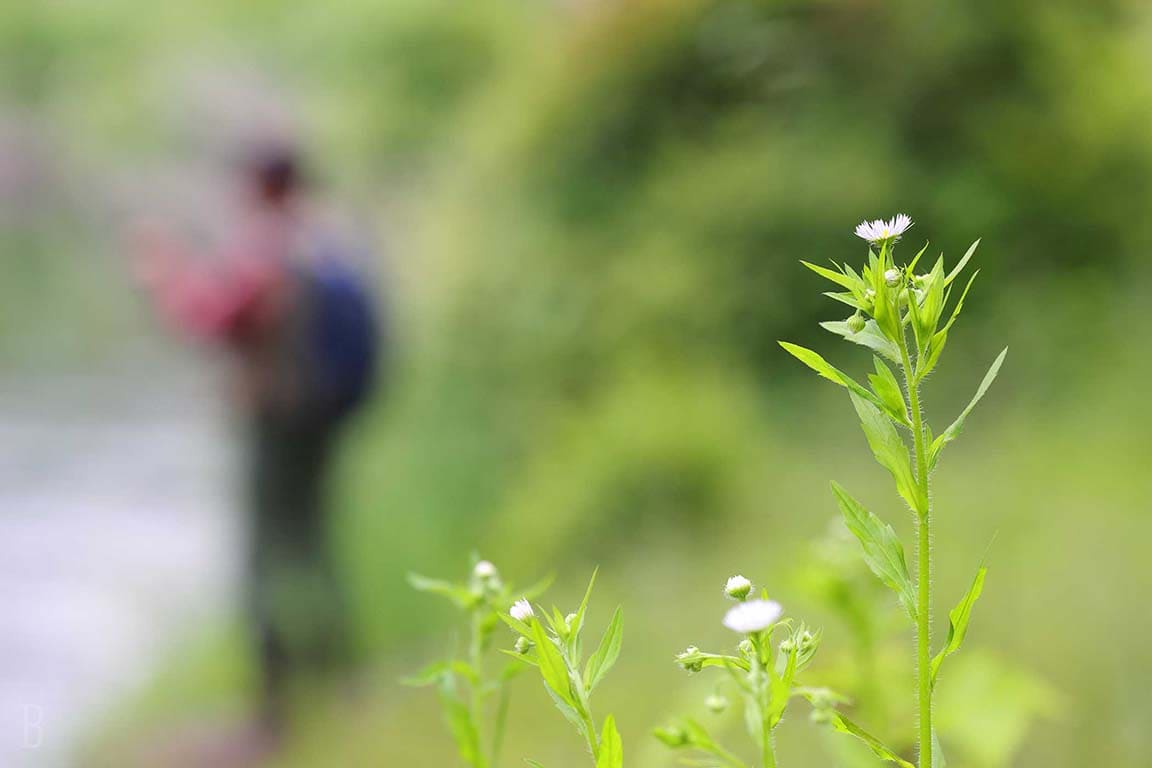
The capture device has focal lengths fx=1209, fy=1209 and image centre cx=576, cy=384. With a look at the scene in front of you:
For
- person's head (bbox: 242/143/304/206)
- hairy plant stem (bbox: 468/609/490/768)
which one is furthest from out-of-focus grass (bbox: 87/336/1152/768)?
hairy plant stem (bbox: 468/609/490/768)

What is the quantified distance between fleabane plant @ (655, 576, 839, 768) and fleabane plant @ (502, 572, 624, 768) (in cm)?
2

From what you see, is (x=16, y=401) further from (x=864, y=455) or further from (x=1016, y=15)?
(x=1016, y=15)

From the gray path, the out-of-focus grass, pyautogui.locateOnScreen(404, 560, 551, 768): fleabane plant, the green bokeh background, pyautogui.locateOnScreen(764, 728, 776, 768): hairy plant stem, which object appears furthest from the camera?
the gray path

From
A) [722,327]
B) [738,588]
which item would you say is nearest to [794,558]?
[722,327]

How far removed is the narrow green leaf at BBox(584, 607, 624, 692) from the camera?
1.15ft

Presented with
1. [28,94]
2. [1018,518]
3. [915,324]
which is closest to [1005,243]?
[1018,518]

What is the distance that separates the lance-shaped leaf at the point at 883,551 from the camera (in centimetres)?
33

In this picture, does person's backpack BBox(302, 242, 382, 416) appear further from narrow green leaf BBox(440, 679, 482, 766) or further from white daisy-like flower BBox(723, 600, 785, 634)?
white daisy-like flower BBox(723, 600, 785, 634)

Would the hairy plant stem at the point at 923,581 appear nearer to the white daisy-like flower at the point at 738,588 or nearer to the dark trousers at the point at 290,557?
the white daisy-like flower at the point at 738,588

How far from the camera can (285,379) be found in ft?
6.01

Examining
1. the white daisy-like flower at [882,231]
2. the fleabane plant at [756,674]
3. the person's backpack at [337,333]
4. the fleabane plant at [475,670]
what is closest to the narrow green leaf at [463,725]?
the fleabane plant at [475,670]

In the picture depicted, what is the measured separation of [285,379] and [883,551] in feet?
5.22

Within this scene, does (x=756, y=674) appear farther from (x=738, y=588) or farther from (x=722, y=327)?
(x=722, y=327)

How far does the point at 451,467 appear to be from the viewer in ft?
7.67
